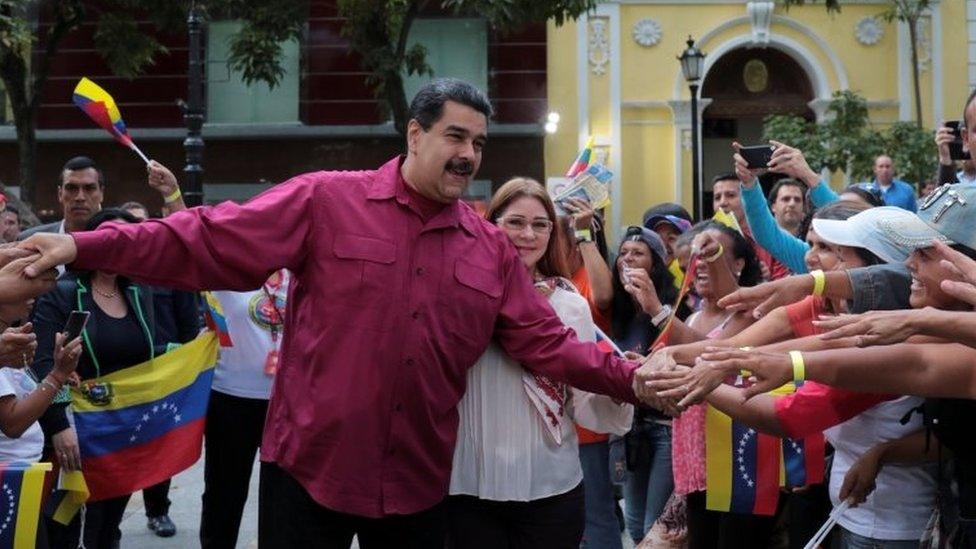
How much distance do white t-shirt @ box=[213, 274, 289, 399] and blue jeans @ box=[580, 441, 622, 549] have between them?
67.7 inches

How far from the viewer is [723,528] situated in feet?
16.9

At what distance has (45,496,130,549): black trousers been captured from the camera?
5688 mm

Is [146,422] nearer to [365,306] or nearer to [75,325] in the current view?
[75,325]

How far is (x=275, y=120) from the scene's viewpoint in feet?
74.6

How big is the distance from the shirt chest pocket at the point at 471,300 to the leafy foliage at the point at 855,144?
13646 mm

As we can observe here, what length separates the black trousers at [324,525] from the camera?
13.2 feet

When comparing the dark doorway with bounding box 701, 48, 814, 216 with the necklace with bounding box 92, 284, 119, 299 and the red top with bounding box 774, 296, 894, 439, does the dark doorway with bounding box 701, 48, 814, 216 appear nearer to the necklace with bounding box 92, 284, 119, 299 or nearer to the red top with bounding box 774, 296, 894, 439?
the necklace with bounding box 92, 284, 119, 299

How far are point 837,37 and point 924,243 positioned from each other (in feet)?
64.1

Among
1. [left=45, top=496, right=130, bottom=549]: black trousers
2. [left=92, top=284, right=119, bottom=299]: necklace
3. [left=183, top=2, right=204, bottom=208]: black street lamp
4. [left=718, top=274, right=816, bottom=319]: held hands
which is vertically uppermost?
[left=183, top=2, right=204, bottom=208]: black street lamp

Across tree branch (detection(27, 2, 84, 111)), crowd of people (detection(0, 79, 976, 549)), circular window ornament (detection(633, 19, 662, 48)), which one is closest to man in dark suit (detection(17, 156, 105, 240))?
crowd of people (detection(0, 79, 976, 549))

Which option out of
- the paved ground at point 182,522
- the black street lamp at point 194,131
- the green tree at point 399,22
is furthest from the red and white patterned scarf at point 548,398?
the green tree at point 399,22

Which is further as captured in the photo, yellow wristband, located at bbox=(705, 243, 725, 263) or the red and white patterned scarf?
yellow wristband, located at bbox=(705, 243, 725, 263)

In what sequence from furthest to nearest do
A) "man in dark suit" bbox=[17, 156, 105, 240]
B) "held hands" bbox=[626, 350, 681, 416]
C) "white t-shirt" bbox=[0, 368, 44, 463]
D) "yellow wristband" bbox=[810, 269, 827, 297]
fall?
"man in dark suit" bbox=[17, 156, 105, 240], "white t-shirt" bbox=[0, 368, 44, 463], "yellow wristband" bbox=[810, 269, 827, 297], "held hands" bbox=[626, 350, 681, 416]

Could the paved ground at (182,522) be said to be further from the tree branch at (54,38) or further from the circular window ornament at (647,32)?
the circular window ornament at (647,32)
